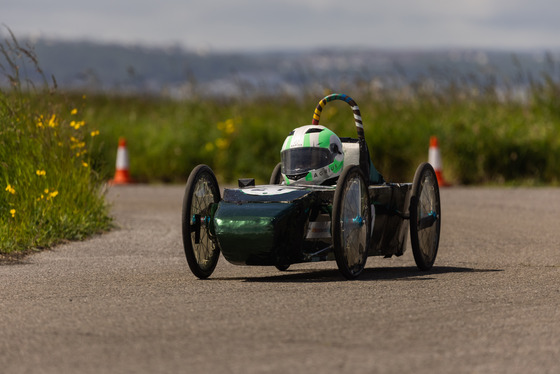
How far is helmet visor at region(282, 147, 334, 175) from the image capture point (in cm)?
883

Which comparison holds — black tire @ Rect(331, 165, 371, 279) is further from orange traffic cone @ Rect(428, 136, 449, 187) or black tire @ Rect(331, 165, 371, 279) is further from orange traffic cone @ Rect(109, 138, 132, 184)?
orange traffic cone @ Rect(109, 138, 132, 184)

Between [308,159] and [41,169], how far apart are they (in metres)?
4.09

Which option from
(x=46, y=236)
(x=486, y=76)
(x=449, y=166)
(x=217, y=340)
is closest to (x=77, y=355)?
(x=217, y=340)

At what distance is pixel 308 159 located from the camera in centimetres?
884

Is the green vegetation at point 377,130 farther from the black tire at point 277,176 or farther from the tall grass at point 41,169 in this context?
the black tire at point 277,176

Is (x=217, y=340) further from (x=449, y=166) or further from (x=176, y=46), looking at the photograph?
(x=176, y=46)

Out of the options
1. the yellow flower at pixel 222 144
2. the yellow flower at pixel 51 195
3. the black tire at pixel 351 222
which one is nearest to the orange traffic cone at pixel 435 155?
the yellow flower at pixel 222 144

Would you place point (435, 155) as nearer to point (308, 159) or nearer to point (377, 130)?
point (377, 130)

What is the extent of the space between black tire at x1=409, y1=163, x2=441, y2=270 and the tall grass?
3.80 m

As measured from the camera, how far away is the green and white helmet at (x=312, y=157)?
883 cm

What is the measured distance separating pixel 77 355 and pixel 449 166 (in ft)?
47.0

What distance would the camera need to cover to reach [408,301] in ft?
23.6

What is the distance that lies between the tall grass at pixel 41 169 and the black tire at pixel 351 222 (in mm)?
3738

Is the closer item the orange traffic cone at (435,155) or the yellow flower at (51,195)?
the yellow flower at (51,195)
